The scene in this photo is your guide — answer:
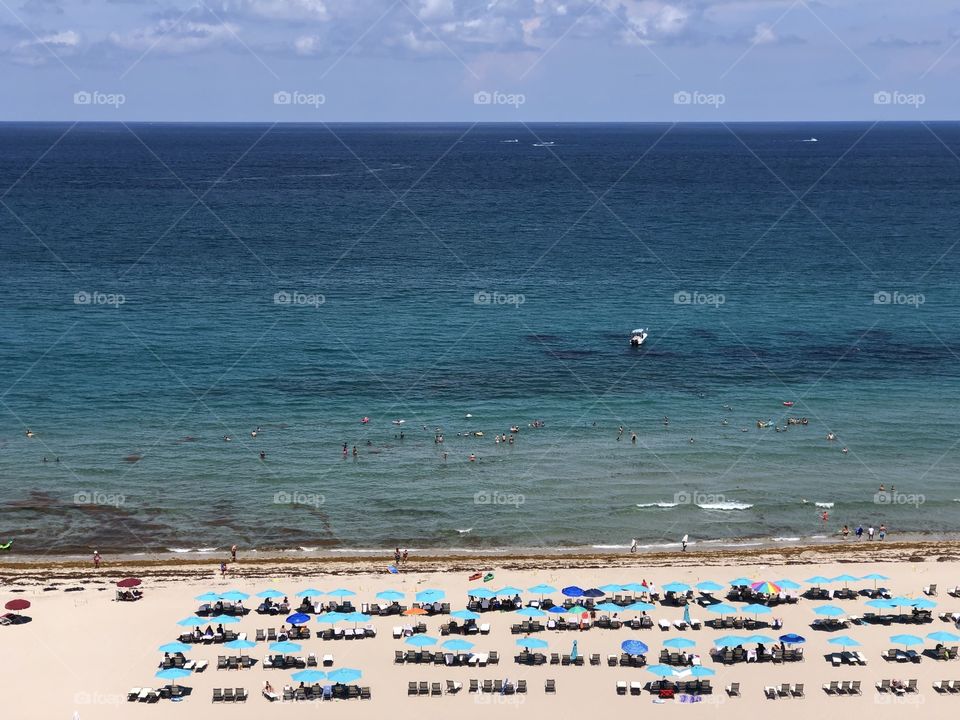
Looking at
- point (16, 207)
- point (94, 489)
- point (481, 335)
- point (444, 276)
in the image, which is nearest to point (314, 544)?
point (94, 489)

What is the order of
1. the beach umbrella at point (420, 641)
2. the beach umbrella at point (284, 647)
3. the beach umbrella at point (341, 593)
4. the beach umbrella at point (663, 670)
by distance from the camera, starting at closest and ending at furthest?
the beach umbrella at point (663, 670) < the beach umbrella at point (284, 647) < the beach umbrella at point (420, 641) < the beach umbrella at point (341, 593)

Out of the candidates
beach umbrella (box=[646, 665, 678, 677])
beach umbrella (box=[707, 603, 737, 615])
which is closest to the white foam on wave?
beach umbrella (box=[707, 603, 737, 615])

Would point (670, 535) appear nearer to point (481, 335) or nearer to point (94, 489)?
point (94, 489)

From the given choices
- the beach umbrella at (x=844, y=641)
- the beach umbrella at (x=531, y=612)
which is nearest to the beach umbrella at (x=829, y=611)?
the beach umbrella at (x=844, y=641)

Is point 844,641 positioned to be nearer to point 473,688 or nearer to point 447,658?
point 473,688

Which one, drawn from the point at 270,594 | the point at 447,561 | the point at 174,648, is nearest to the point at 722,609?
the point at 447,561

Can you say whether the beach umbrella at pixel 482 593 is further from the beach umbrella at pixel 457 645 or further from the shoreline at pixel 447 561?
the shoreline at pixel 447 561

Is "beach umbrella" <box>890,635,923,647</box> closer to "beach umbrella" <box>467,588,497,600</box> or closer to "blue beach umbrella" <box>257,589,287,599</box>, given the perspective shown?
"beach umbrella" <box>467,588,497,600</box>
